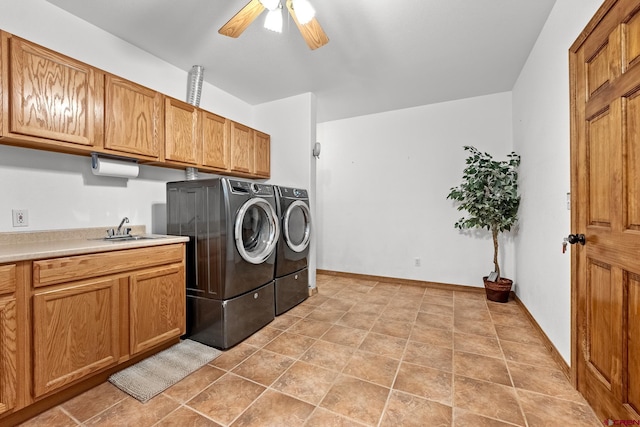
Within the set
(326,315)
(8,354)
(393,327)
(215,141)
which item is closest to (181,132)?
(215,141)

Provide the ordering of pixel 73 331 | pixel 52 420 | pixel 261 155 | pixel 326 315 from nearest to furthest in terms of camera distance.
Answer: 1. pixel 52 420
2. pixel 73 331
3. pixel 326 315
4. pixel 261 155

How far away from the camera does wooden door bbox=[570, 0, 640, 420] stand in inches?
45.1

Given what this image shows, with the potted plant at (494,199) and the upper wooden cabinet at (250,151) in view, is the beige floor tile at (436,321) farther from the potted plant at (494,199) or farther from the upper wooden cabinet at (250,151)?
the upper wooden cabinet at (250,151)

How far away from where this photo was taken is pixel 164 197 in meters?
2.68

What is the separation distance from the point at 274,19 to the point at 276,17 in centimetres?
2

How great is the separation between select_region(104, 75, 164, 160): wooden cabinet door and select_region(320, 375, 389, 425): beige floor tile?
7.41ft

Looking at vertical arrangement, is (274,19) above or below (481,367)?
above

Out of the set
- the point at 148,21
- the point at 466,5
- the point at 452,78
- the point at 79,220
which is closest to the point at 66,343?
the point at 79,220

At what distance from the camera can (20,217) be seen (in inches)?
70.1

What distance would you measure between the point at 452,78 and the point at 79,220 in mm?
3867

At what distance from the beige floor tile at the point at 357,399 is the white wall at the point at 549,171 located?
4.21ft

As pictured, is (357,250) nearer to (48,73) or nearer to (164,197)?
(164,197)

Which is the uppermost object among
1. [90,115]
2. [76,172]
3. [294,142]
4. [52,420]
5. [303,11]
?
[303,11]

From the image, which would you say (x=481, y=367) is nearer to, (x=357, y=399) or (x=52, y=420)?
(x=357, y=399)
